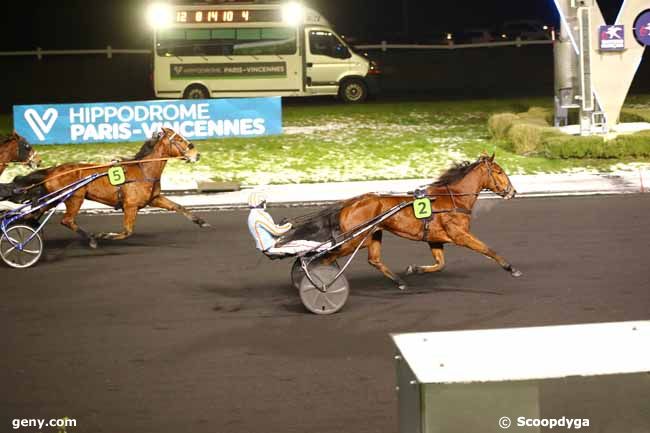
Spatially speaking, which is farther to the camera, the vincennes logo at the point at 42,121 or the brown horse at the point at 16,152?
the vincennes logo at the point at 42,121

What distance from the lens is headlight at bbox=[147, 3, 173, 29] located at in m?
27.2

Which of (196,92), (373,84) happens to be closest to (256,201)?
(196,92)

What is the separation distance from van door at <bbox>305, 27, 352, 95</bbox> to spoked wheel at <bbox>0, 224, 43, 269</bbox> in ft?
52.5

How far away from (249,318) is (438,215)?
2.20 m

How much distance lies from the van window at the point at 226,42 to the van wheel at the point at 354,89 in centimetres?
233

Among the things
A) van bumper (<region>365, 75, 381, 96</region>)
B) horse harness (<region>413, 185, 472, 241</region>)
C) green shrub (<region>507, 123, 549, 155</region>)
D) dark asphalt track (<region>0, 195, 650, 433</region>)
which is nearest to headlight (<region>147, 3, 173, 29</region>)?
van bumper (<region>365, 75, 381, 96</region>)

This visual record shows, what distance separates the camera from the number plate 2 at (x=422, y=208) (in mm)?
10609

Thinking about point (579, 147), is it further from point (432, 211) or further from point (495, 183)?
point (432, 211)

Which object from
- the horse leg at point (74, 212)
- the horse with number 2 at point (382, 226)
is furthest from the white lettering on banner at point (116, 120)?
the horse with number 2 at point (382, 226)

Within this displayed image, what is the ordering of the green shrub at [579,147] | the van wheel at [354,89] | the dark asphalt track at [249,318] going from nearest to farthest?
the dark asphalt track at [249,318]
the green shrub at [579,147]
the van wheel at [354,89]

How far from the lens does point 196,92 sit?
2764 centimetres

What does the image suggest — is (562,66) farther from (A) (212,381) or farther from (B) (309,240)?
(A) (212,381)

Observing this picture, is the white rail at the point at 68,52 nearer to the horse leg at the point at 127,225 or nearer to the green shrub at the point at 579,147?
the green shrub at the point at 579,147
